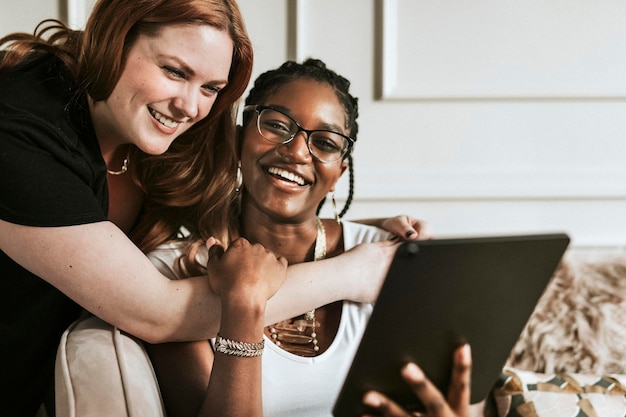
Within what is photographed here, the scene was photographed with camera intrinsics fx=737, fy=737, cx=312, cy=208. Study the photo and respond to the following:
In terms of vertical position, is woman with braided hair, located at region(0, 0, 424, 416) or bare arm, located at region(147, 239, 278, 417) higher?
woman with braided hair, located at region(0, 0, 424, 416)

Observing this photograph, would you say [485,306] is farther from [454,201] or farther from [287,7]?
[287,7]

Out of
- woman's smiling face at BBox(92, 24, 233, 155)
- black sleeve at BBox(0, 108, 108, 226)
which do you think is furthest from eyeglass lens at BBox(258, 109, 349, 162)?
black sleeve at BBox(0, 108, 108, 226)

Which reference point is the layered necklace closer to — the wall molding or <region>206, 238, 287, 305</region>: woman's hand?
<region>206, 238, 287, 305</region>: woman's hand

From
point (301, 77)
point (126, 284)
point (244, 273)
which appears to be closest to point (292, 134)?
point (301, 77)

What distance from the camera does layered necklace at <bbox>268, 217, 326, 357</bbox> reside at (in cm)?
141

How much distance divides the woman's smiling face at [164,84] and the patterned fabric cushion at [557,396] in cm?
83

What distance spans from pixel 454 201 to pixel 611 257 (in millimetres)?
562

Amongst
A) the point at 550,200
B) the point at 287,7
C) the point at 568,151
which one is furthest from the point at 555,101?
the point at 287,7

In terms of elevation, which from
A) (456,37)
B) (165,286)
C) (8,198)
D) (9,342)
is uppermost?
(456,37)

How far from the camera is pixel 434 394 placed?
989mm

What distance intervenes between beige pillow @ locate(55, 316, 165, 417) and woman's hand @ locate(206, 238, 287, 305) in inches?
7.1

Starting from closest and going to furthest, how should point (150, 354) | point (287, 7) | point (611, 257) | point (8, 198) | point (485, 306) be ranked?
point (485, 306), point (8, 198), point (150, 354), point (611, 257), point (287, 7)

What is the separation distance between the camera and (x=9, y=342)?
1347mm

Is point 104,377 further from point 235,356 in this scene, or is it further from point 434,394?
point 434,394
